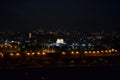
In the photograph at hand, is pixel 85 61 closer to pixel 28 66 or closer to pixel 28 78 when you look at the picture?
pixel 28 66

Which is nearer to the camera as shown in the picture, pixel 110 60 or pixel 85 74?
pixel 85 74

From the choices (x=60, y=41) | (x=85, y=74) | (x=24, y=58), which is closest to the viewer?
(x=85, y=74)

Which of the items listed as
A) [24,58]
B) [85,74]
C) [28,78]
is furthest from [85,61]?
[28,78]

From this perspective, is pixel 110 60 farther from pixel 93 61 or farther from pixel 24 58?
pixel 24 58

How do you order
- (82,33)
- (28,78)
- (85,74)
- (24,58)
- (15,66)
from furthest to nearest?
1. (82,33)
2. (24,58)
3. (15,66)
4. (85,74)
5. (28,78)

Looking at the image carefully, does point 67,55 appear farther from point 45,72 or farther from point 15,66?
point 45,72

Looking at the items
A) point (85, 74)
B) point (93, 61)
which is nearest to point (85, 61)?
point (93, 61)

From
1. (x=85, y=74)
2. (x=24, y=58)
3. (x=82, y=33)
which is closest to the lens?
(x=85, y=74)

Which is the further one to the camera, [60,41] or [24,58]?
[60,41]

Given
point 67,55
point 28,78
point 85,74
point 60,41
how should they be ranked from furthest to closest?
point 60,41 < point 67,55 < point 85,74 < point 28,78
